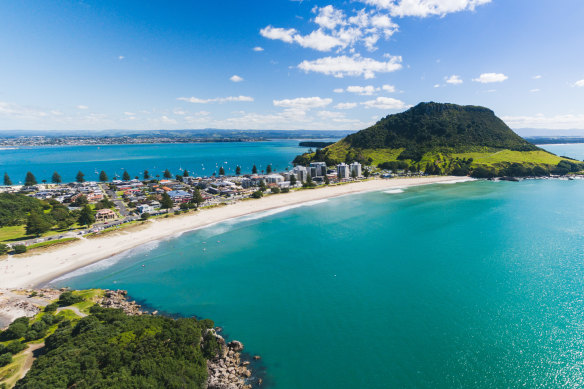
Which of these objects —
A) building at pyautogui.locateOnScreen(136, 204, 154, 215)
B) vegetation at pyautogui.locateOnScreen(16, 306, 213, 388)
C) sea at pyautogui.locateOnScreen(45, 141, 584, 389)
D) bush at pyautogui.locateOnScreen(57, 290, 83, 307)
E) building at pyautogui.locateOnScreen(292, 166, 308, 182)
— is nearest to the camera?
vegetation at pyautogui.locateOnScreen(16, 306, 213, 388)

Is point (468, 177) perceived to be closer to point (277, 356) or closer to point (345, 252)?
point (345, 252)

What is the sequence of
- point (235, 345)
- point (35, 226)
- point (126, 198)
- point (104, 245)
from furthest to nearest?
point (126, 198) → point (35, 226) → point (104, 245) → point (235, 345)

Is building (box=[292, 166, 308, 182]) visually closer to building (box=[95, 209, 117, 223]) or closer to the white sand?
the white sand

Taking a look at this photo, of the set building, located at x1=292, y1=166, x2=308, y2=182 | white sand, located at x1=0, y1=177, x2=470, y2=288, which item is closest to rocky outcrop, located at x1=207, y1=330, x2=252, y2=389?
white sand, located at x1=0, y1=177, x2=470, y2=288

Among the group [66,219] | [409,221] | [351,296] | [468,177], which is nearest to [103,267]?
[66,219]

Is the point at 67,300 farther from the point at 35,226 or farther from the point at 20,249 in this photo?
the point at 35,226

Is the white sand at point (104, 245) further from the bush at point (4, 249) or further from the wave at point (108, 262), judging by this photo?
the bush at point (4, 249)

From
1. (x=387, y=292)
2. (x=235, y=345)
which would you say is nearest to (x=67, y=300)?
(x=235, y=345)
